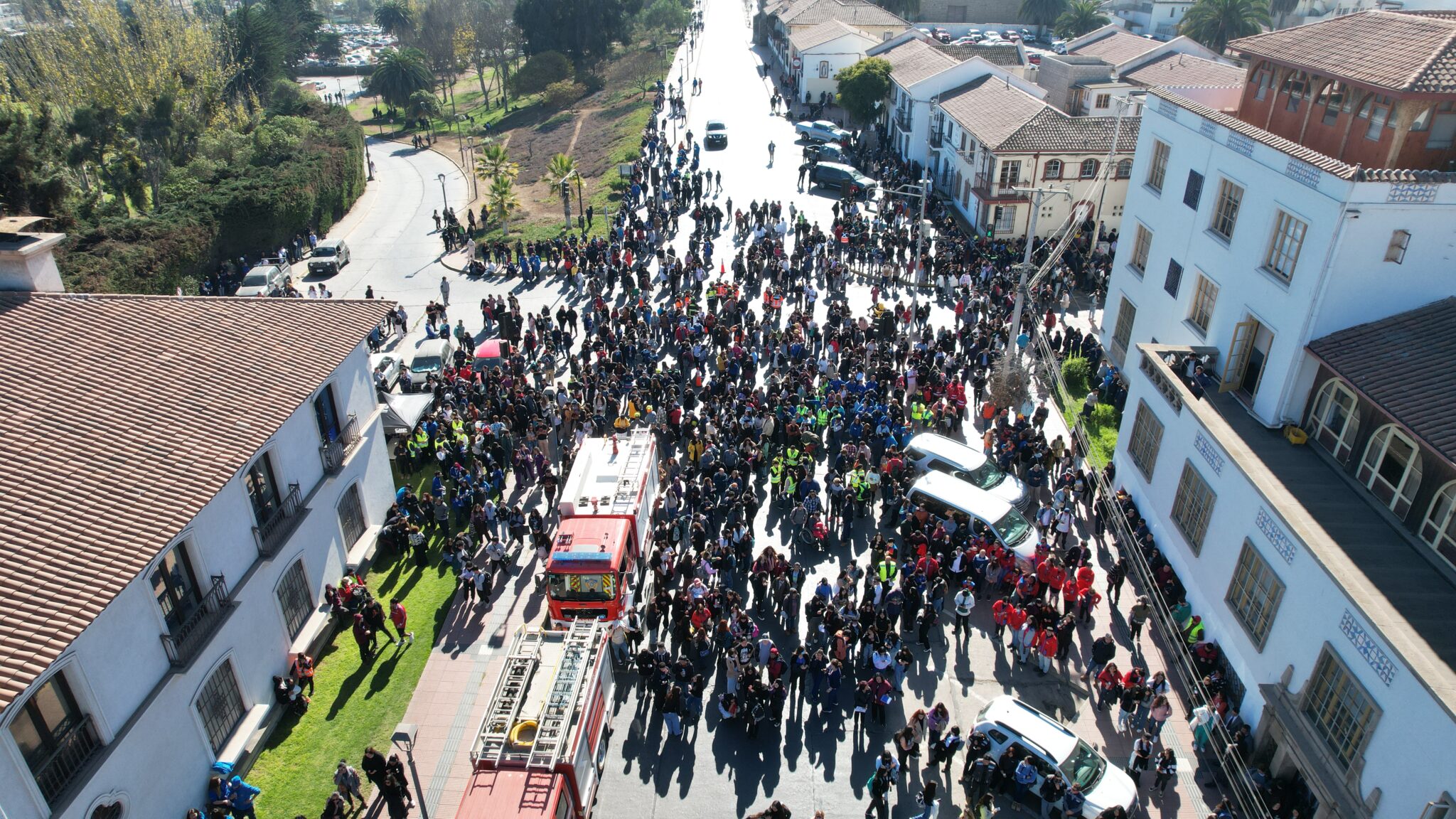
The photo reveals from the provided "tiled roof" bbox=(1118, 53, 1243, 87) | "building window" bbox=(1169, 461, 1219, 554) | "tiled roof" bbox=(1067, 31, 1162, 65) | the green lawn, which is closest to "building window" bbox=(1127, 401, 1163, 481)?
"building window" bbox=(1169, 461, 1219, 554)

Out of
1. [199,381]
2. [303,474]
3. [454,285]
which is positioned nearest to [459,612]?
[303,474]

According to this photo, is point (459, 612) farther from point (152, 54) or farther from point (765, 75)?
point (765, 75)

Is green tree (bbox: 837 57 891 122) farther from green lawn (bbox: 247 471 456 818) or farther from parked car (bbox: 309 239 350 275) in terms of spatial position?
green lawn (bbox: 247 471 456 818)

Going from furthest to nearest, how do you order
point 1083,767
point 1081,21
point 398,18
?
point 398,18, point 1081,21, point 1083,767

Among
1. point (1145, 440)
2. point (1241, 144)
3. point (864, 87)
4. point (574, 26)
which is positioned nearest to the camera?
point (1241, 144)

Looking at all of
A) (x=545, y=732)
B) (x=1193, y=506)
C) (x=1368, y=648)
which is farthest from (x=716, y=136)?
(x=1368, y=648)

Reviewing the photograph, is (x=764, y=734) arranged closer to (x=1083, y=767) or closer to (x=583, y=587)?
(x=583, y=587)
